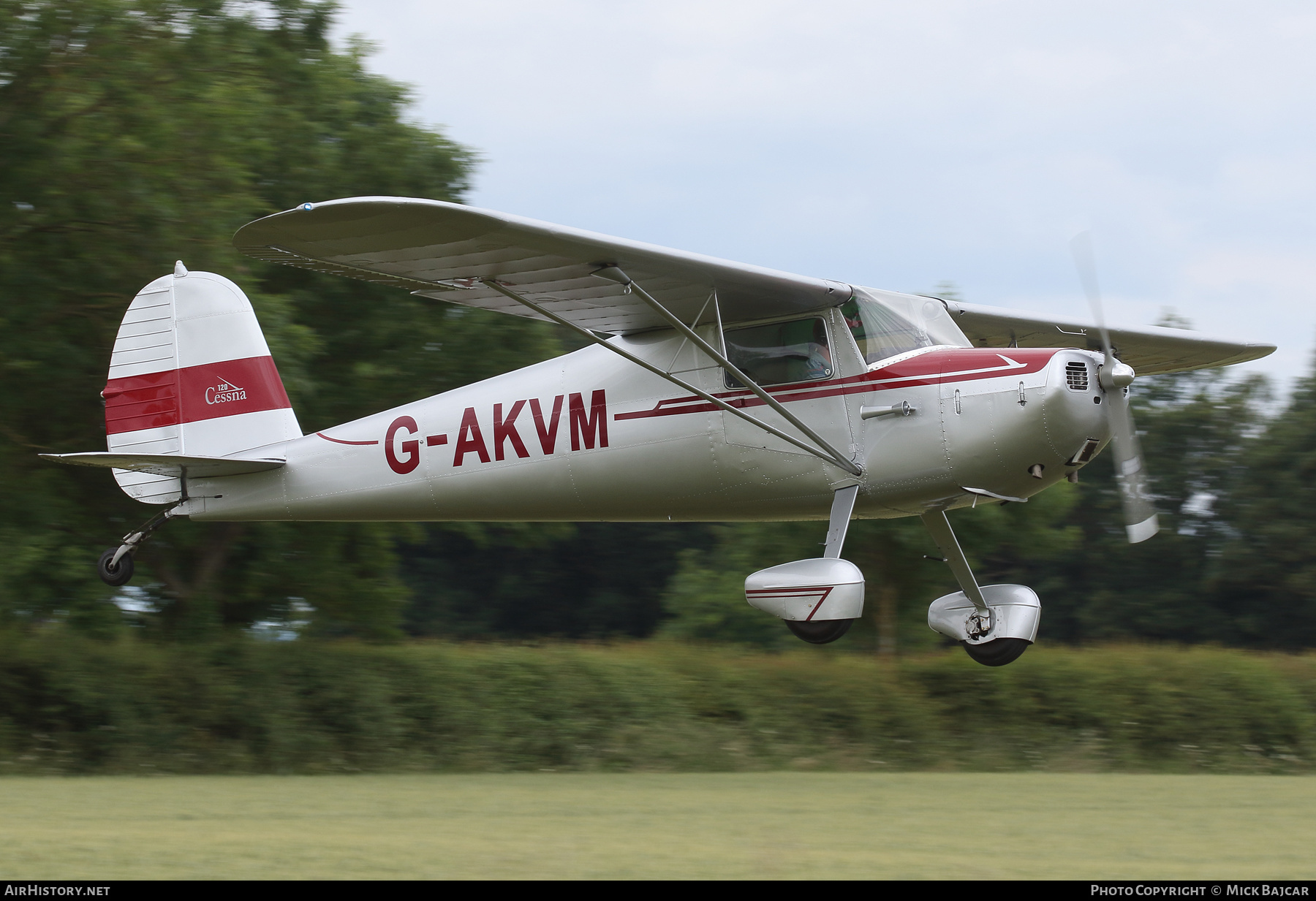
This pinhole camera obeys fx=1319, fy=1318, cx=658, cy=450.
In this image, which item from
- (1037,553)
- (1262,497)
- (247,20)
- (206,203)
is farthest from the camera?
(1262,497)

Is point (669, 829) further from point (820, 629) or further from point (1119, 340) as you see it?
point (1119, 340)

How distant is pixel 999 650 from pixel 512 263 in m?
4.75

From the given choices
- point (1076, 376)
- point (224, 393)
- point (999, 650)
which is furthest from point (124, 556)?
point (1076, 376)

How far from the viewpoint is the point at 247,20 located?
1747 cm

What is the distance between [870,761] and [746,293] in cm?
483

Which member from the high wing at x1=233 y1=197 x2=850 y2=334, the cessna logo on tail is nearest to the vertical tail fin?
the cessna logo on tail

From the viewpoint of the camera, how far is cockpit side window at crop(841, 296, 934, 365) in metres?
9.48

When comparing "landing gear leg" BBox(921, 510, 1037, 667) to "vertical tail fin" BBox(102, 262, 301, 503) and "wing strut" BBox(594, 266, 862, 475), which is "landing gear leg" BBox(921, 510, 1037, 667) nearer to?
"wing strut" BBox(594, 266, 862, 475)

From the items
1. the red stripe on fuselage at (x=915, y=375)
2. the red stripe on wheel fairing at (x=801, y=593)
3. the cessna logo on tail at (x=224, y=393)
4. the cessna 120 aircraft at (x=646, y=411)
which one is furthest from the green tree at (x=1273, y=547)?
the cessna logo on tail at (x=224, y=393)

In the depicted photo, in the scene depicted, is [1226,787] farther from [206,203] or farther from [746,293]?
[206,203]

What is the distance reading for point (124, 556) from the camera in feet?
37.2

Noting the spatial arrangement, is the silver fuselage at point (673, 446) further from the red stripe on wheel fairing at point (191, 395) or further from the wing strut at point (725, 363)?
the red stripe on wheel fairing at point (191, 395)

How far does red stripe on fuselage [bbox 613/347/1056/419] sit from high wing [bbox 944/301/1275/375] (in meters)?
2.18
